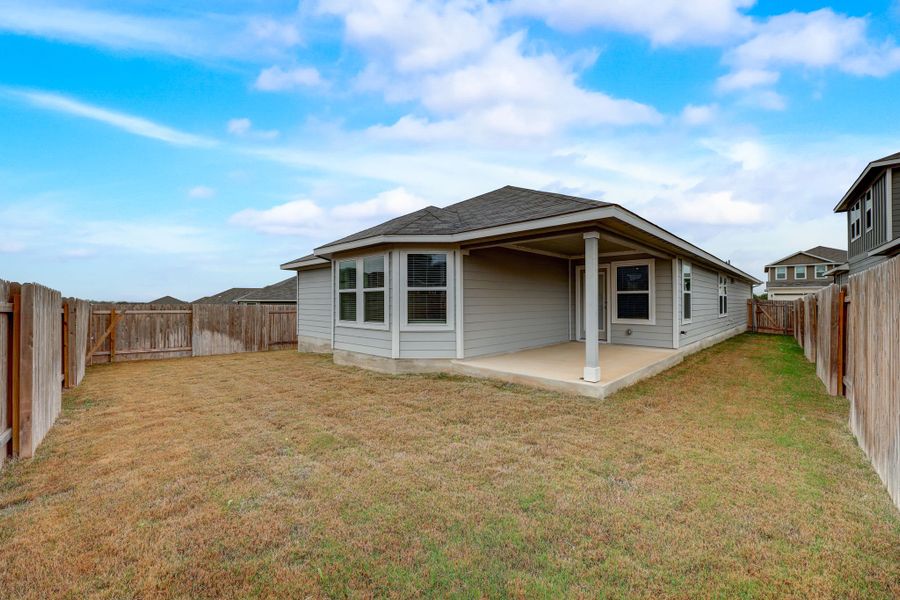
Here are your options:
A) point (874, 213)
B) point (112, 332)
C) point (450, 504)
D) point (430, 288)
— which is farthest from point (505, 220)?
point (874, 213)

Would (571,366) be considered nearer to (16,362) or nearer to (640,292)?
(640,292)

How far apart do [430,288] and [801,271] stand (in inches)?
1525

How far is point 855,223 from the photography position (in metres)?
14.0

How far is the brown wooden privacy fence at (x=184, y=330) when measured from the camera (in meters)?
10.3

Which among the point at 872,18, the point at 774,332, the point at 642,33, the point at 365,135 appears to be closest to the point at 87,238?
the point at 365,135

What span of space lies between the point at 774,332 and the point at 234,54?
70.8 feet

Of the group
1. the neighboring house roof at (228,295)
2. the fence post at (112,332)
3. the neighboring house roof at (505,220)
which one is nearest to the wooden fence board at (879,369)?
the neighboring house roof at (505,220)

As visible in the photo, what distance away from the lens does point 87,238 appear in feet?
43.2

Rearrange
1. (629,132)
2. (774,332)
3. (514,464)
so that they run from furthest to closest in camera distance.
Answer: (774,332), (629,132), (514,464)

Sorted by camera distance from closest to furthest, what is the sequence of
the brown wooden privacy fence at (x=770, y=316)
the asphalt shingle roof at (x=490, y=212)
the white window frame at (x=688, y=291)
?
the asphalt shingle roof at (x=490, y=212), the white window frame at (x=688, y=291), the brown wooden privacy fence at (x=770, y=316)

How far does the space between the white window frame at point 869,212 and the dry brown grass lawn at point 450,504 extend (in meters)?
10.8

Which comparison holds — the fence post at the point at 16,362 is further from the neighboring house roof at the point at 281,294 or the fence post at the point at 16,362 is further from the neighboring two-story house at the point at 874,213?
the neighboring house roof at the point at 281,294

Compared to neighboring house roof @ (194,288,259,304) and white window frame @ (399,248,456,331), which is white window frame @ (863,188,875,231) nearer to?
white window frame @ (399,248,456,331)

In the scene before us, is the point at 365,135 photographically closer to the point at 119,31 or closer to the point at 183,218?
the point at 119,31
